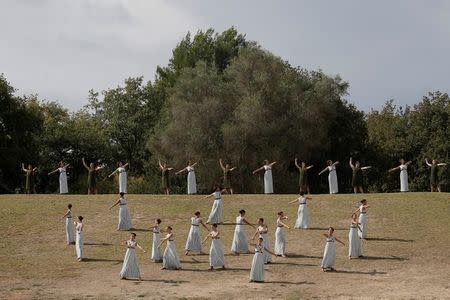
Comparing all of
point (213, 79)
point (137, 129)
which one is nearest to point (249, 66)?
point (213, 79)

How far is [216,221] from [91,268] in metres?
8.86

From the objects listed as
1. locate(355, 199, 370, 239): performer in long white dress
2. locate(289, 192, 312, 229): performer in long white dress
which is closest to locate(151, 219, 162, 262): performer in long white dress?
locate(289, 192, 312, 229): performer in long white dress

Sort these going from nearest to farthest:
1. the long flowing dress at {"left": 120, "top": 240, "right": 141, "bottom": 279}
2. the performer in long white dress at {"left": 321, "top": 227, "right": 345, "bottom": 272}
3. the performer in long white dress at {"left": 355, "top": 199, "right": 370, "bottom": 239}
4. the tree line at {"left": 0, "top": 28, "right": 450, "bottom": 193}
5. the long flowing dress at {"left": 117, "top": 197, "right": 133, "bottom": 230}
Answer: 1. the long flowing dress at {"left": 120, "top": 240, "right": 141, "bottom": 279}
2. the performer in long white dress at {"left": 321, "top": 227, "right": 345, "bottom": 272}
3. the performer in long white dress at {"left": 355, "top": 199, "right": 370, "bottom": 239}
4. the long flowing dress at {"left": 117, "top": 197, "right": 133, "bottom": 230}
5. the tree line at {"left": 0, "top": 28, "right": 450, "bottom": 193}

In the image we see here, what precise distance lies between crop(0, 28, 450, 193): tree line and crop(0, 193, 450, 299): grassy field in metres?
20.1

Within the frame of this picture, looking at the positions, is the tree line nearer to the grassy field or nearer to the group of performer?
the grassy field

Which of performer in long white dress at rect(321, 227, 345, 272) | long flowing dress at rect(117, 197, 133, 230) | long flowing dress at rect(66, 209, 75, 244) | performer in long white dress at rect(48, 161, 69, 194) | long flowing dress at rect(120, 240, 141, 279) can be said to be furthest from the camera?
performer in long white dress at rect(48, 161, 69, 194)

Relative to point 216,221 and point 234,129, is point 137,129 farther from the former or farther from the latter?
point 216,221

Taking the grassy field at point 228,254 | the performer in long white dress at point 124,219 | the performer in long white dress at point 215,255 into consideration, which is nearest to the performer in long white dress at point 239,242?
the grassy field at point 228,254

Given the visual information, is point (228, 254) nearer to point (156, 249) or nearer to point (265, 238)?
point (265, 238)

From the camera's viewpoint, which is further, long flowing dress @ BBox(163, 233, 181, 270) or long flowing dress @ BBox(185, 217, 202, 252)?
long flowing dress @ BBox(185, 217, 202, 252)

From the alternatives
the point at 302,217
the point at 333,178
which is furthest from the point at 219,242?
the point at 333,178

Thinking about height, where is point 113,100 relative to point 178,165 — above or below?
above

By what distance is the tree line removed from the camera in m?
66.8

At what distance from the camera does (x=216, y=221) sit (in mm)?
40094
